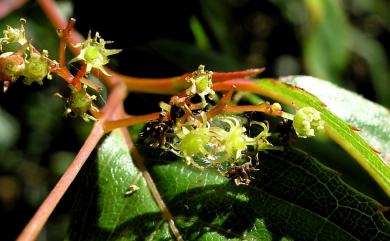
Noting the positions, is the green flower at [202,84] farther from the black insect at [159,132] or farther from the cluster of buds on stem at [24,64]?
the cluster of buds on stem at [24,64]

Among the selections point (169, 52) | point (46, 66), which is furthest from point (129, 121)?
point (169, 52)

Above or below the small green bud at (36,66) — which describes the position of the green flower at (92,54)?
above

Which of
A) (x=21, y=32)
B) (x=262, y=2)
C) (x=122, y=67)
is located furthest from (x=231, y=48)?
(x=21, y=32)

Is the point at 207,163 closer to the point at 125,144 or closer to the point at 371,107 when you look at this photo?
the point at 125,144

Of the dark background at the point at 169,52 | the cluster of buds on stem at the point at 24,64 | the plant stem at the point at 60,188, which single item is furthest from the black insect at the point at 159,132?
the dark background at the point at 169,52

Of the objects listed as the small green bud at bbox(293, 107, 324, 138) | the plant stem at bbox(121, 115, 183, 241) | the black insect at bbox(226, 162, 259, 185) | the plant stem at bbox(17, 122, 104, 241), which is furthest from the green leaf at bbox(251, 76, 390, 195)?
the plant stem at bbox(17, 122, 104, 241)

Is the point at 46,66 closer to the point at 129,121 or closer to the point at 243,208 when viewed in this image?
the point at 129,121
